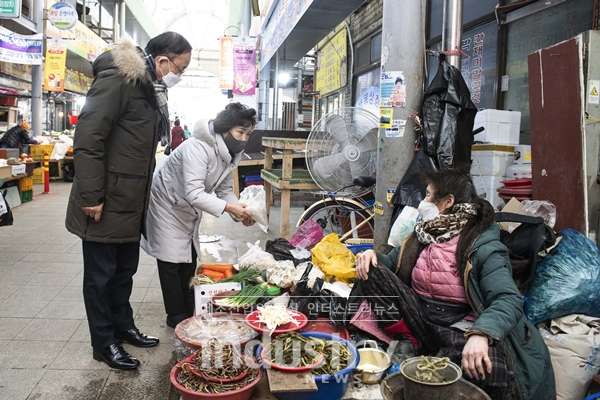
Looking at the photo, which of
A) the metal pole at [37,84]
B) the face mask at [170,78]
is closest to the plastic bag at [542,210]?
the face mask at [170,78]

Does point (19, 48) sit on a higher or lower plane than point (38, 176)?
higher

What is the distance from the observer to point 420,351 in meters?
2.96

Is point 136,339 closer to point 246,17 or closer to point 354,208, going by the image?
point 354,208

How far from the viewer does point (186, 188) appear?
3.55 m

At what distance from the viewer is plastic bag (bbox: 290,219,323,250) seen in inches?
212

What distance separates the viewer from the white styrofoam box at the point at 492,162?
16.0 feet

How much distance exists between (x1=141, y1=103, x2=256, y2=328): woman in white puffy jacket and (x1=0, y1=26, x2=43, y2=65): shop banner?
11.6m

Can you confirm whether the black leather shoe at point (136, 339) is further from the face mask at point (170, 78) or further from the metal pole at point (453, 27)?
the metal pole at point (453, 27)

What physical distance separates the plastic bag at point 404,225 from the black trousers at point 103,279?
2130 mm

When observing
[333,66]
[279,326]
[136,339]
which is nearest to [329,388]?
[279,326]

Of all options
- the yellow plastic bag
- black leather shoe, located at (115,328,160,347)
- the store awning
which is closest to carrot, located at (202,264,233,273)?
the yellow plastic bag

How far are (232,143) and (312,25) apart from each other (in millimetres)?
6268

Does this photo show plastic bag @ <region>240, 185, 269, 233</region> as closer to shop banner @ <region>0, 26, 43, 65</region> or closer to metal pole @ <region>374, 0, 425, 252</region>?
metal pole @ <region>374, 0, 425, 252</region>

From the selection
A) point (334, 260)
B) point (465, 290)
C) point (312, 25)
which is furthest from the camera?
point (312, 25)
